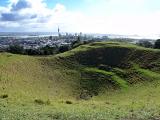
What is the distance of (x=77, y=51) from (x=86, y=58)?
393cm

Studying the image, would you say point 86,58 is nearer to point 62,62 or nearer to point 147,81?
point 62,62

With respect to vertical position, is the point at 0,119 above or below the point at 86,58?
above

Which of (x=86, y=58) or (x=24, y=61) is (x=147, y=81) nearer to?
(x=86, y=58)

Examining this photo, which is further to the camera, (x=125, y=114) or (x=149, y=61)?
(x=149, y=61)

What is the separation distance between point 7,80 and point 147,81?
60.6ft

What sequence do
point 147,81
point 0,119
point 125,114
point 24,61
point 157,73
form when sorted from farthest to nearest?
point 24,61 → point 157,73 → point 147,81 → point 125,114 → point 0,119

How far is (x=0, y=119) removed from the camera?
14.7 meters

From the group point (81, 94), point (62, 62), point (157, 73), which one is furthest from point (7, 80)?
point (157, 73)

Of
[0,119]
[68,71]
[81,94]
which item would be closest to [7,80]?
[81,94]

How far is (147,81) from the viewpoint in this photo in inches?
1767

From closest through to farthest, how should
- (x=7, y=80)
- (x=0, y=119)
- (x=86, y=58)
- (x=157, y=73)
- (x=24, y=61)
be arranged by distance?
(x=0, y=119)
(x=7, y=80)
(x=157, y=73)
(x=24, y=61)
(x=86, y=58)

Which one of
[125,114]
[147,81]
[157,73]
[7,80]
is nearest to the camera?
[125,114]

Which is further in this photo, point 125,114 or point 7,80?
point 7,80

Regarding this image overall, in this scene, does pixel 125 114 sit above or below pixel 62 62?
above
